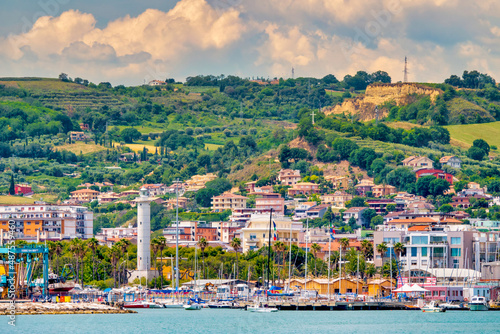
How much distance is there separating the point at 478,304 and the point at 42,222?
75.8 m

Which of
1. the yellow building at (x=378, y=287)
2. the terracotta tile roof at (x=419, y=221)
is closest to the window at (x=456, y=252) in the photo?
the yellow building at (x=378, y=287)

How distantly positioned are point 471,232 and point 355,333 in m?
37.3

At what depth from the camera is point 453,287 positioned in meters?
99.4

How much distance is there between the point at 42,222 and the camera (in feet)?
505

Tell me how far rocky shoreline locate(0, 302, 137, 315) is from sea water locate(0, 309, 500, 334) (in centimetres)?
52

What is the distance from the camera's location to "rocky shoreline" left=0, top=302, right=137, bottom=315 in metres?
87.6

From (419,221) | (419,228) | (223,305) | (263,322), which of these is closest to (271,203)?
(419,221)

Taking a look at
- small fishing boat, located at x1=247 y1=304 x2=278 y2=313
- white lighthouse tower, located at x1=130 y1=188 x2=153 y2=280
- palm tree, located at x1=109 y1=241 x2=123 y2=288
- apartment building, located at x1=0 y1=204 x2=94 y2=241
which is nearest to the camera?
small fishing boat, located at x1=247 y1=304 x2=278 y2=313

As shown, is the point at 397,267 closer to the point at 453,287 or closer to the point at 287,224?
the point at 453,287

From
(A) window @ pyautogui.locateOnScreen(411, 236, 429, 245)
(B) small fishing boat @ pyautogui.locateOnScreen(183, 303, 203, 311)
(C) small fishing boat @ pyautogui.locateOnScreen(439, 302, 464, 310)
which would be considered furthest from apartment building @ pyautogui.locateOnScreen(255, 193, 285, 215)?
(C) small fishing boat @ pyautogui.locateOnScreen(439, 302, 464, 310)

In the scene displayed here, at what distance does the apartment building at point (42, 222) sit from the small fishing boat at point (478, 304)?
2704 inches

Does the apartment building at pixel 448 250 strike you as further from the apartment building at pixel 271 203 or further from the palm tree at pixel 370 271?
the apartment building at pixel 271 203

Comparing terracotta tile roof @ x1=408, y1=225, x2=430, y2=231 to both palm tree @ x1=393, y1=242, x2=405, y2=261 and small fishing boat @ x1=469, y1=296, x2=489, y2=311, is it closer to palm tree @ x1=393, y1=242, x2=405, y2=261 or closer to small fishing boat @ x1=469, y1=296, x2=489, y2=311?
palm tree @ x1=393, y1=242, x2=405, y2=261

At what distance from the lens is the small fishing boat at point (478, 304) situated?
9562 centimetres
